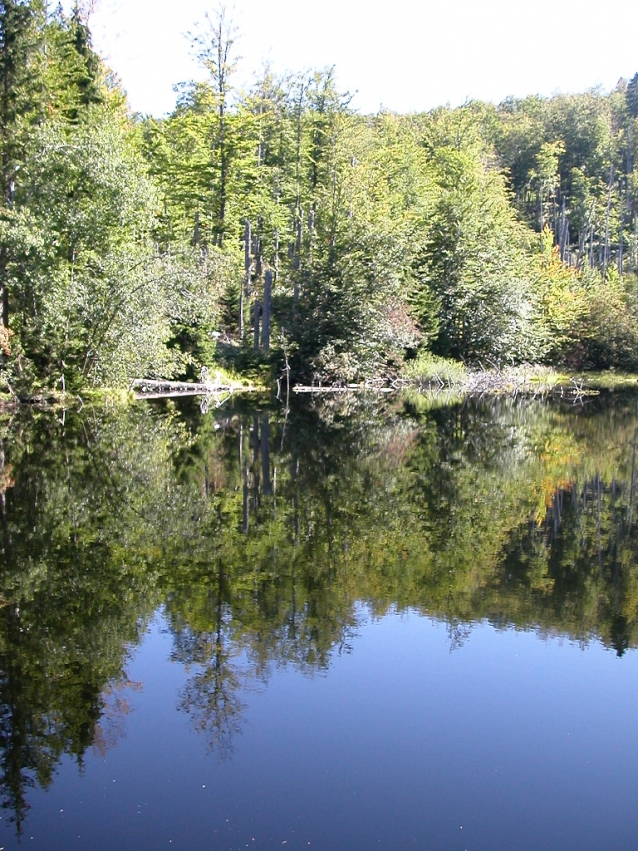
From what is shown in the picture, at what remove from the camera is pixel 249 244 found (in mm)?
42688

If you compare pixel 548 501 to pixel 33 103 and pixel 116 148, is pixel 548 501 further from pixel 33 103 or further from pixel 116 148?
pixel 33 103

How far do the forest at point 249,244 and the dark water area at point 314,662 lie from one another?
45.4ft

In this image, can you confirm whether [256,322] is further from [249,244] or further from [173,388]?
[173,388]

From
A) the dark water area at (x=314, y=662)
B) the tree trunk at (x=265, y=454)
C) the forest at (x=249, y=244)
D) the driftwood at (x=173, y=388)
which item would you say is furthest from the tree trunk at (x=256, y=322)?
the dark water area at (x=314, y=662)

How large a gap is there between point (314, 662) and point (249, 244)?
37.1m

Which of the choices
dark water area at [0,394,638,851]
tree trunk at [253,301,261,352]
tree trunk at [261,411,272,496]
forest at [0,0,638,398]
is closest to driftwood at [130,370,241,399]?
forest at [0,0,638,398]

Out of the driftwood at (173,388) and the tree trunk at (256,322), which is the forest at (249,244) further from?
the driftwood at (173,388)

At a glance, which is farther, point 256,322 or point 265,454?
→ point 256,322

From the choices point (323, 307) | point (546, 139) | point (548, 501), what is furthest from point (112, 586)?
point (546, 139)

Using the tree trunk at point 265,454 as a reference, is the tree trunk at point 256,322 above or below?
above

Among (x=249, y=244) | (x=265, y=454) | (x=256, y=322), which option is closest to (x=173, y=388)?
(x=256, y=322)

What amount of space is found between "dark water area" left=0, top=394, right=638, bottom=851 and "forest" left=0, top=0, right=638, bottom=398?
45.4 ft

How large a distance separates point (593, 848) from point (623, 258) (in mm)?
83330

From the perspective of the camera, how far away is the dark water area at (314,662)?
529 centimetres
